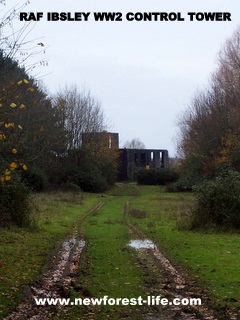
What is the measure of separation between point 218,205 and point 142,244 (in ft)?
21.6

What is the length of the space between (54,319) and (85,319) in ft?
1.67

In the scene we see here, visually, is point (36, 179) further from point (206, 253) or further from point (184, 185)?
point (206, 253)

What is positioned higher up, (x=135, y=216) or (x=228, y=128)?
(x=228, y=128)

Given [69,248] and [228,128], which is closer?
[69,248]

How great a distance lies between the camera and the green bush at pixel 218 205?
973 inches

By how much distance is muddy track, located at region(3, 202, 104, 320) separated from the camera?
29.9 ft

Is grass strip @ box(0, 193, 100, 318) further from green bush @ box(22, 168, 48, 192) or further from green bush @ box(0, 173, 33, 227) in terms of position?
green bush @ box(22, 168, 48, 192)

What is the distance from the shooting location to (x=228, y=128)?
50.8 meters

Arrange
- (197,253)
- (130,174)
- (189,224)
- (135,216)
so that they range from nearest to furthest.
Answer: (197,253), (189,224), (135,216), (130,174)

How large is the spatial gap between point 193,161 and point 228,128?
8.65 meters

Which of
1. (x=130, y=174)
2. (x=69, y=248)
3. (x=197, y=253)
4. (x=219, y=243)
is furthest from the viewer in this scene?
(x=130, y=174)

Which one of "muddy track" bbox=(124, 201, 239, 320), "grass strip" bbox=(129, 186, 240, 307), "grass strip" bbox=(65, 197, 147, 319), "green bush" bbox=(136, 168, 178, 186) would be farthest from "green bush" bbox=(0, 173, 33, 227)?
"green bush" bbox=(136, 168, 178, 186)

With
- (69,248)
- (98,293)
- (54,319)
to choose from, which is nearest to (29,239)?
(69,248)

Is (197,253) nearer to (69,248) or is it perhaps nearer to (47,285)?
(69,248)
